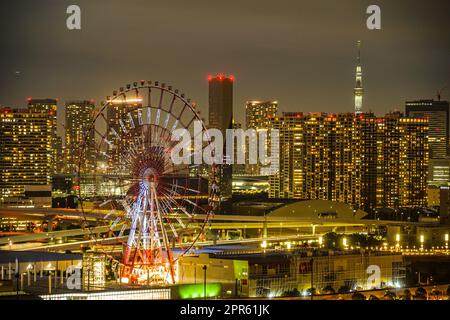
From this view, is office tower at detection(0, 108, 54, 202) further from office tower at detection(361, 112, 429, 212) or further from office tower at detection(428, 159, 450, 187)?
office tower at detection(428, 159, 450, 187)

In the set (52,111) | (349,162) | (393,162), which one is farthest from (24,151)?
(393,162)

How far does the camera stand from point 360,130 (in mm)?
78938

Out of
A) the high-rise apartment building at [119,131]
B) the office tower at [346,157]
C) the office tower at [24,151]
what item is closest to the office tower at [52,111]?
the office tower at [24,151]

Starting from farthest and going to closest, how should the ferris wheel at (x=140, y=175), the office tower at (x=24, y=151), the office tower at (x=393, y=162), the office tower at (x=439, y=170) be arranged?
the office tower at (x=439, y=170) < the office tower at (x=393, y=162) < the office tower at (x=24, y=151) < the ferris wheel at (x=140, y=175)

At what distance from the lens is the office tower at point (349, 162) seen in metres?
76.9

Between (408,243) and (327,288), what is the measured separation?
1915 cm

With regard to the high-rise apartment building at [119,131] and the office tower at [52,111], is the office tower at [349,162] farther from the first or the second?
the high-rise apartment building at [119,131]

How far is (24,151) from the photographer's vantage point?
7694cm

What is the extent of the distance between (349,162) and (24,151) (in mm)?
24157

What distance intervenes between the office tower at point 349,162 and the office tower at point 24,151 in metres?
17.3

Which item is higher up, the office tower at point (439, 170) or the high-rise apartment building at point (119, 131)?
the high-rise apartment building at point (119, 131)

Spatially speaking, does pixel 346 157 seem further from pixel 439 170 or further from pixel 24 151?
pixel 24 151

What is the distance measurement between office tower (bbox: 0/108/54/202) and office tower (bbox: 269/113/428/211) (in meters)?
17.3
